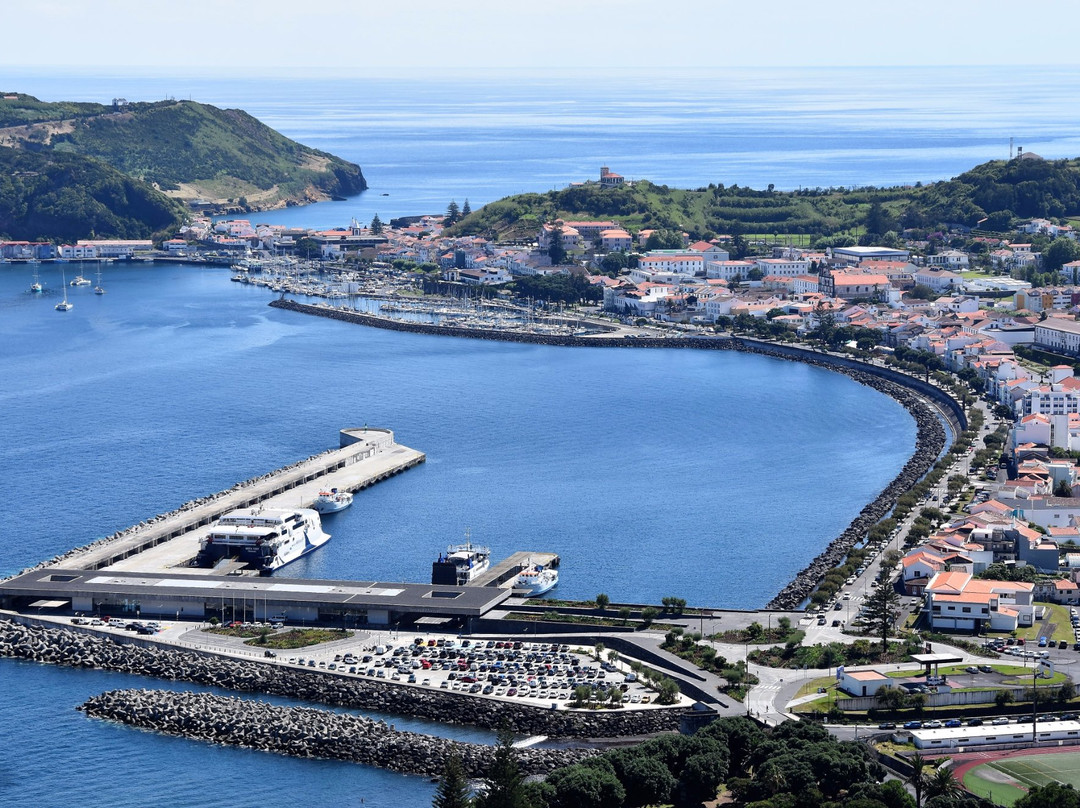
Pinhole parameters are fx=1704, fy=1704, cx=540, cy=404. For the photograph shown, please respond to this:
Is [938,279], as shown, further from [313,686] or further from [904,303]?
[313,686]

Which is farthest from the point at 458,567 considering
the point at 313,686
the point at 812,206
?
the point at 812,206

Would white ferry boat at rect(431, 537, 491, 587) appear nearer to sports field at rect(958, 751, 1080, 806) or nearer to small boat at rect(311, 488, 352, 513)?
small boat at rect(311, 488, 352, 513)

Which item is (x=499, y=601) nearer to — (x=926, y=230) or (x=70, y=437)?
(x=70, y=437)

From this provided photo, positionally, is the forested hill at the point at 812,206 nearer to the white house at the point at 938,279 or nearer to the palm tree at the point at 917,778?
the white house at the point at 938,279

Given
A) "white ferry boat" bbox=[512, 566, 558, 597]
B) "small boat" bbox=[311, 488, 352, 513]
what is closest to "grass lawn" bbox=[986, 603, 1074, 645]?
"white ferry boat" bbox=[512, 566, 558, 597]

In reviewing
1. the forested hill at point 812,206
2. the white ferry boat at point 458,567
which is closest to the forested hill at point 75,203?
the forested hill at point 812,206

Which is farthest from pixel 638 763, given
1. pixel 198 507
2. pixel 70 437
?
pixel 70 437
